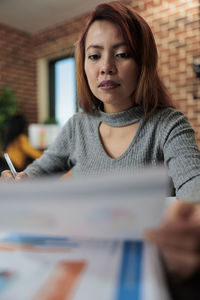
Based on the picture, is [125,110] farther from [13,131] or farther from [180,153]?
[13,131]

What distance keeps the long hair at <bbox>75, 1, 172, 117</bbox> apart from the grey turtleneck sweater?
0.04 metres

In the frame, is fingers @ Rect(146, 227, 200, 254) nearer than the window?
Yes

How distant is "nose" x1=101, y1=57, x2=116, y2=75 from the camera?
2.02 feet

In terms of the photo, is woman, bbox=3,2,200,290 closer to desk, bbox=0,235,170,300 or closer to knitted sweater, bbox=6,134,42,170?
desk, bbox=0,235,170,300

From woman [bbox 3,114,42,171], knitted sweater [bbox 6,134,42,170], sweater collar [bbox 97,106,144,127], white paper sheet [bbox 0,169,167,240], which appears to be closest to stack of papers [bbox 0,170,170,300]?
white paper sheet [bbox 0,169,167,240]

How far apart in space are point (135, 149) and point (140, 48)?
0.78ft

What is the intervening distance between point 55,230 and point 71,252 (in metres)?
0.03

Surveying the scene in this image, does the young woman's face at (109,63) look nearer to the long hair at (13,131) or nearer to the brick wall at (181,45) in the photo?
the long hair at (13,131)

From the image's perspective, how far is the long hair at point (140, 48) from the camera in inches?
24.9

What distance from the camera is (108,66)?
618 millimetres

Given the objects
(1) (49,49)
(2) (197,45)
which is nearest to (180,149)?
(2) (197,45)

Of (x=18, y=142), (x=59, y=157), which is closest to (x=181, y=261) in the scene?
(x=59, y=157)

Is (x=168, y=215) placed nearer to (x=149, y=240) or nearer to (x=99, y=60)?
(x=149, y=240)

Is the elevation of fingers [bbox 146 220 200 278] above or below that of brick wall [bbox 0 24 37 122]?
below
